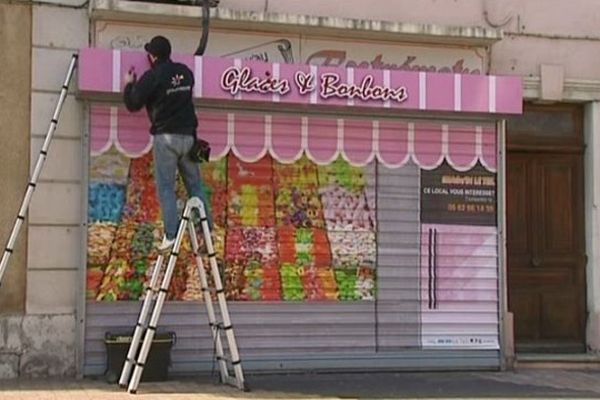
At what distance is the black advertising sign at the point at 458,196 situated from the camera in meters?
11.0

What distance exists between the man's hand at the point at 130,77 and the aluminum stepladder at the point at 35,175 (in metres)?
0.56

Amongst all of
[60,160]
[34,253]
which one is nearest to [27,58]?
[60,160]

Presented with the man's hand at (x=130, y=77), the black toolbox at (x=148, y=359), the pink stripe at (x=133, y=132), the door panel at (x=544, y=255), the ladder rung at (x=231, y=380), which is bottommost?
the ladder rung at (x=231, y=380)

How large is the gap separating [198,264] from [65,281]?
56.7 inches

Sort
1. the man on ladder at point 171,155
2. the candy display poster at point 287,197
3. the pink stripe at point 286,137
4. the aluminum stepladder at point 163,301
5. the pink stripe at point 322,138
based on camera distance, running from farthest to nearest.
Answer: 1. the pink stripe at point 322,138
2. the pink stripe at point 286,137
3. the candy display poster at point 287,197
4. the man on ladder at point 171,155
5. the aluminum stepladder at point 163,301

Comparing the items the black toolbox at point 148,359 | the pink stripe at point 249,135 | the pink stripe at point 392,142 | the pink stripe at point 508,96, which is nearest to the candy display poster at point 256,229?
the pink stripe at point 249,135

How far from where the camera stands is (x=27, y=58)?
9961 millimetres

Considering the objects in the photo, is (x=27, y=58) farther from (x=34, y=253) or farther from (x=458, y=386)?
(x=458, y=386)

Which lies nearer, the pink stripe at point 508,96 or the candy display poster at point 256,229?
the candy display poster at point 256,229

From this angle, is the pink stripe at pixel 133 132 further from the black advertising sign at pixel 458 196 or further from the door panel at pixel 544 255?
the door panel at pixel 544 255

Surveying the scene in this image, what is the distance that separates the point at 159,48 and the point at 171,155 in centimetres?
102

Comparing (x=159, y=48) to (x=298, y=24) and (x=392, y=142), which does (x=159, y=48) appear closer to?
(x=298, y=24)

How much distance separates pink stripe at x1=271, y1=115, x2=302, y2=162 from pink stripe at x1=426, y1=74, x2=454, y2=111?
1.43 meters

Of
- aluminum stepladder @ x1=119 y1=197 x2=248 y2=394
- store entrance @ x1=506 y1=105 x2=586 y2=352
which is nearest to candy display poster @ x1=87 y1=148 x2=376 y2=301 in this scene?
aluminum stepladder @ x1=119 y1=197 x2=248 y2=394
